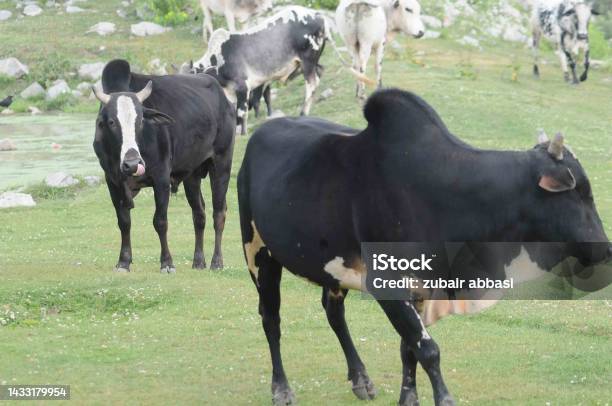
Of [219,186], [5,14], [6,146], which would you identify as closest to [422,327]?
[219,186]

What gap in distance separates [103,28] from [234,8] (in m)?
6.84

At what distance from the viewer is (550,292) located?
10.5m

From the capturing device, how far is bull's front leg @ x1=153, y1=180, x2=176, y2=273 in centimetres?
1256

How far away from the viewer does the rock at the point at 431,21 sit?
115ft

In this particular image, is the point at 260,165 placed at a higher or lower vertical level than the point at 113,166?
higher

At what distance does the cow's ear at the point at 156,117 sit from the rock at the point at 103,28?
73.0ft

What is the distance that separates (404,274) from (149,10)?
2965 cm

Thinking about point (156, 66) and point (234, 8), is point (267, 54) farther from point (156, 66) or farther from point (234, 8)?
point (156, 66)

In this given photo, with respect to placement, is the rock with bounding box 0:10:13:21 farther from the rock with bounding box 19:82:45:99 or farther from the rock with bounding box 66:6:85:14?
the rock with bounding box 19:82:45:99

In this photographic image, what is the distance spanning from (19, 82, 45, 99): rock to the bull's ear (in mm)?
24947

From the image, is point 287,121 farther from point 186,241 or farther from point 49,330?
point 186,241

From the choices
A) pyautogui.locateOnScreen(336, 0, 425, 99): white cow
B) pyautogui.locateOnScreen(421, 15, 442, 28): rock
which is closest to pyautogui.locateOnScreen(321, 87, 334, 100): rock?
pyautogui.locateOnScreen(336, 0, 425, 99): white cow

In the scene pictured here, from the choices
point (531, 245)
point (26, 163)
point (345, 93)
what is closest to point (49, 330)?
point (531, 245)

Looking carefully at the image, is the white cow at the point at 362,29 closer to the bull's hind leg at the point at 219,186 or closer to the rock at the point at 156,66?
the rock at the point at 156,66
